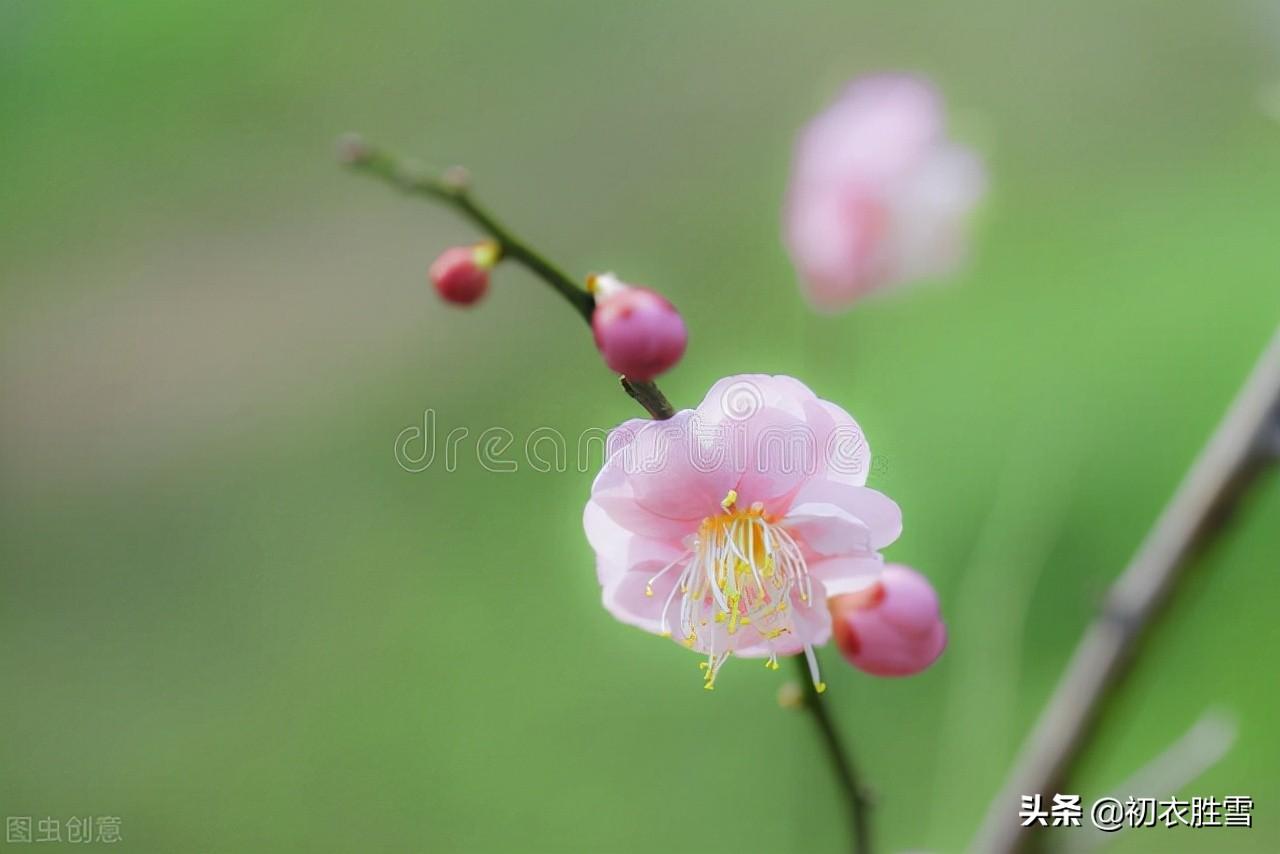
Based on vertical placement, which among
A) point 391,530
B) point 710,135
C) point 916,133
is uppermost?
point 710,135

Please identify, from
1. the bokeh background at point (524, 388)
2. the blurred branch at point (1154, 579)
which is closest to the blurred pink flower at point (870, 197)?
the bokeh background at point (524, 388)

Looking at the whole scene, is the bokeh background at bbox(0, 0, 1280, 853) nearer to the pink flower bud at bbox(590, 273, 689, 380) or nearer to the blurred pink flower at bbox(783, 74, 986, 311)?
the blurred pink flower at bbox(783, 74, 986, 311)

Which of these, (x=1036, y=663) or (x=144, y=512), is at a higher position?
(x=144, y=512)

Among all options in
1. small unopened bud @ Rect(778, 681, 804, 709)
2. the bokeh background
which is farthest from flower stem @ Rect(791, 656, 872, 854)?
the bokeh background

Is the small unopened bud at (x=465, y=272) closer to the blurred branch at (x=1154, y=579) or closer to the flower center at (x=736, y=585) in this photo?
the flower center at (x=736, y=585)

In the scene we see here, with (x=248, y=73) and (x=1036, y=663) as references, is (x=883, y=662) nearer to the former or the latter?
(x=1036, y=663)

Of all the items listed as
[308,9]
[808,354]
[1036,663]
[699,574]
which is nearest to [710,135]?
[308,9]

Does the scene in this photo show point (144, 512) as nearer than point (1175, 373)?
No
